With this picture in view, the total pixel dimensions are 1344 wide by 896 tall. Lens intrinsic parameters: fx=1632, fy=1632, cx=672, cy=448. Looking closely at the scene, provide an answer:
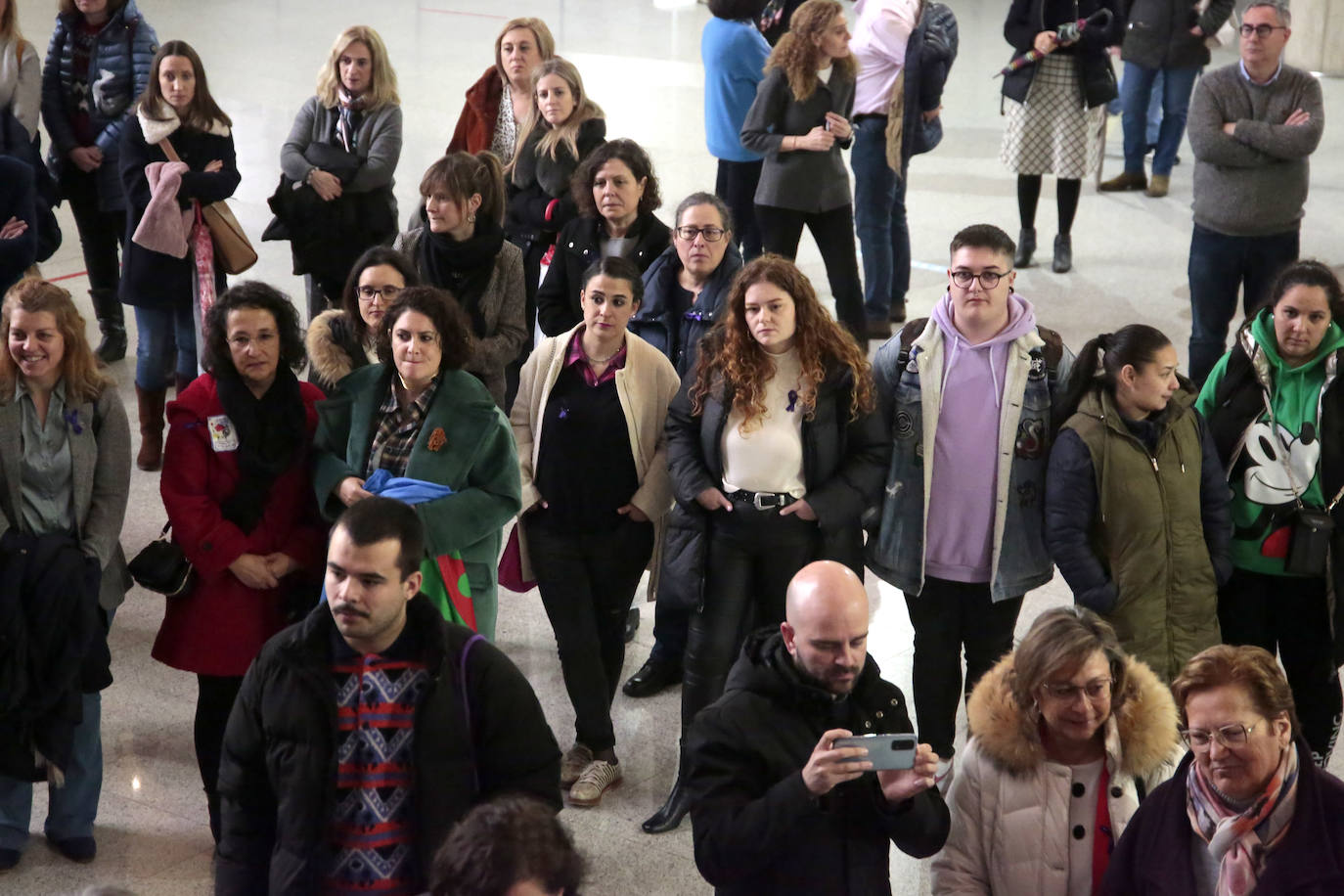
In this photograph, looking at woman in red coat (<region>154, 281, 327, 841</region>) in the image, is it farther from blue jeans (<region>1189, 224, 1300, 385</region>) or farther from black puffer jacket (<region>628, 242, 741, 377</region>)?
blue jeans (<region>1189, 224, 1300, 385</region>)

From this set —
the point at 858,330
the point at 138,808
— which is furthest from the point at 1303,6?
the point at 138,808

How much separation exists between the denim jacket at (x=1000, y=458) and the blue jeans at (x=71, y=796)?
2.40m

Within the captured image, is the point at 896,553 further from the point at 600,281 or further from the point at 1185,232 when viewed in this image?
the point at 1185,232

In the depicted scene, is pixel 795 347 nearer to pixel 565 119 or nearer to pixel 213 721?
pixel 213 721

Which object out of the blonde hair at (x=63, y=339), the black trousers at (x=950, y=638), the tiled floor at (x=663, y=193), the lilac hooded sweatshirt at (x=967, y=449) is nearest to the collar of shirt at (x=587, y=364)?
the lilac hooded sweatshirt at (x=967, y=449)

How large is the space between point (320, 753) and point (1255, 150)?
5488mm

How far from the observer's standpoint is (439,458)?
185 inches

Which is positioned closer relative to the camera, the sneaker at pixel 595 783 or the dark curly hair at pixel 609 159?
the sneaker at pixel 595 783

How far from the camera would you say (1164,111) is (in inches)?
458

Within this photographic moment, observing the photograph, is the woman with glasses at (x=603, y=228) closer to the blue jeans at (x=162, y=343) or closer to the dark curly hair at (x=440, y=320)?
the dark curly hair at (x=440, y=320)

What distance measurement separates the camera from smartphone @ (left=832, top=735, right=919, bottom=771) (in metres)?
3.19

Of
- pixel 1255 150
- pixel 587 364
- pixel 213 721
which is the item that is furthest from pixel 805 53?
pixel 213 721

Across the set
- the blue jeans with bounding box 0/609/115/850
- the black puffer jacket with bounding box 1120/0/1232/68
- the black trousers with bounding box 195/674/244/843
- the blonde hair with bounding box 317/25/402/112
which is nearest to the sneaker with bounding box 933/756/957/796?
the black trousers with bounding box 195/674/244/843

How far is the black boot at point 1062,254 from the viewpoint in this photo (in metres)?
10.1
